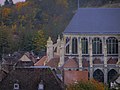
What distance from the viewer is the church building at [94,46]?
6962 centimetres

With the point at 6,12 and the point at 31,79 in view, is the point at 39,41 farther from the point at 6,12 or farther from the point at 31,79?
the point at 31,79

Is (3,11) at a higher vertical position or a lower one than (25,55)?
higher

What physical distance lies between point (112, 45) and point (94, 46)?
236 cm

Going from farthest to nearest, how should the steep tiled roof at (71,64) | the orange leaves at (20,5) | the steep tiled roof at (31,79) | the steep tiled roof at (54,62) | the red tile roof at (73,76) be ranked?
the orange leaves at (20,5) → the steep tiled roof at (54,62) → the steep tiled roof at (71,64) → the red tile roof at (73,76) → the steep tiled roof at (31,79)

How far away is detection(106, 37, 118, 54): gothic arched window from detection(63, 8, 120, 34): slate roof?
106 centimetres

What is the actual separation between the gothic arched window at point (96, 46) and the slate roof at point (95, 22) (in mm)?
1063

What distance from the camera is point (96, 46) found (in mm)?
71375

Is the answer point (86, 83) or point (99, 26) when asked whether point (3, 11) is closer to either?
point (99, 26)

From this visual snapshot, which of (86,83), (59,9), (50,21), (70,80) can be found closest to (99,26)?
(70,80)

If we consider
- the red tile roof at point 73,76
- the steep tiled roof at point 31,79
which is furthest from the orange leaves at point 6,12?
the steep tiled roof at point 31,79

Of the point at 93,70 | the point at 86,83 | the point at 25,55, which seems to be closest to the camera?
the point at 86,83

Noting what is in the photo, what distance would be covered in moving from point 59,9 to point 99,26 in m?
74.5

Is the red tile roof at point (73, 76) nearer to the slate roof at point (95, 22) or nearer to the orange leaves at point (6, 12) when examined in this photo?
the slate roof at point (95, 22)

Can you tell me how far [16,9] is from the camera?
486 feet
